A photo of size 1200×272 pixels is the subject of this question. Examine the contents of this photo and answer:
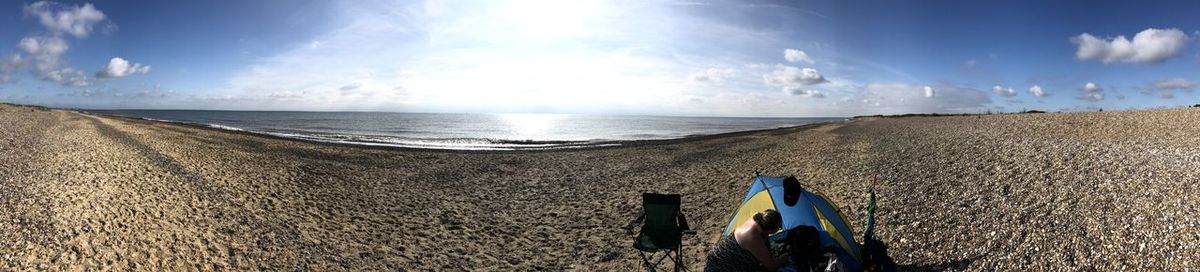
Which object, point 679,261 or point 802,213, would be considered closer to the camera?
point 802,213

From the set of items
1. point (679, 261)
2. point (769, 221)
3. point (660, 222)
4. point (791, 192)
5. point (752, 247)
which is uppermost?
point (791, 192)

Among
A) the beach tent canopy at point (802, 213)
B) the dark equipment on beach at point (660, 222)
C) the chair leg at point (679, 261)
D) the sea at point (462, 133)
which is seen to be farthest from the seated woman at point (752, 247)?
the sea at point (462, 133)


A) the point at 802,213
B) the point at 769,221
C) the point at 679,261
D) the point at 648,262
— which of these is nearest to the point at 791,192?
the point at 802,213

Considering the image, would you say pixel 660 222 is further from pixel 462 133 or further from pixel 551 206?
pixel 462 133

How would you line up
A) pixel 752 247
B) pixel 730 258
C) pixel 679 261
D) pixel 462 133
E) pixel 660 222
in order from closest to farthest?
pixel 752 247 < pixel 730 258 < pixel 679 261 < pixel 660 222 < pixel 462 133

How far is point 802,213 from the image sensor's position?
8383 mm

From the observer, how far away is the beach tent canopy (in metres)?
7.51

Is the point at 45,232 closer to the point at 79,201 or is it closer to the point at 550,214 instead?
the point at 79,201

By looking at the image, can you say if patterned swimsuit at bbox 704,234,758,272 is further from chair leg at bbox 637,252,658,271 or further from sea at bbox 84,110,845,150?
sea at bbox 84,110,845,150

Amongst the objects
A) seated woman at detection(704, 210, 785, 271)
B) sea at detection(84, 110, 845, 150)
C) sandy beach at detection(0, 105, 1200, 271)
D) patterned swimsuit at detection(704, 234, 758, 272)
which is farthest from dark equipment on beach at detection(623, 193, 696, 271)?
sea at detection(84, 110, 845, 150)

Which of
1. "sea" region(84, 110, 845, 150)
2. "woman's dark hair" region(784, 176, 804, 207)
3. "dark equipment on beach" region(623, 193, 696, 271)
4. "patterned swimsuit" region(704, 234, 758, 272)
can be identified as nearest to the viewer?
"patterned swimsuit" region(704, 234, 758, 272)

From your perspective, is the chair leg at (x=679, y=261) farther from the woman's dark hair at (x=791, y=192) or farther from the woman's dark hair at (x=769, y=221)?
the woman's dark hair at (x=769, y=221)

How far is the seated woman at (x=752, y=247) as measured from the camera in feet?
20.6

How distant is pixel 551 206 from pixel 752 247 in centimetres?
907
